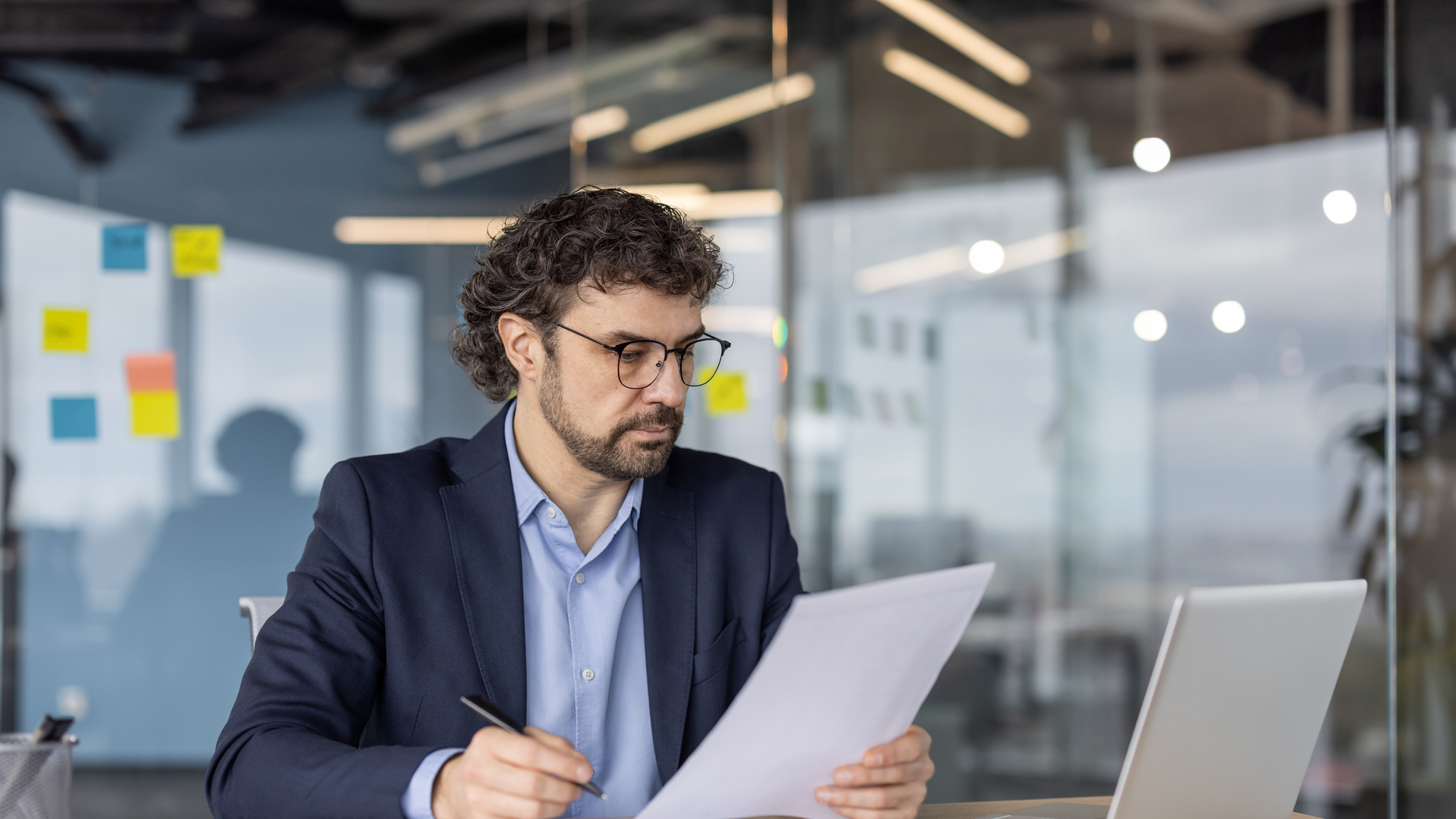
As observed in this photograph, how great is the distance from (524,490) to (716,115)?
7.92 ft

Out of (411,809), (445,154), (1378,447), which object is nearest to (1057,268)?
(1378,447)

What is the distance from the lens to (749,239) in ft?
12.2

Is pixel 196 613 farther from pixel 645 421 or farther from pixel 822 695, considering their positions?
pixel 822 695

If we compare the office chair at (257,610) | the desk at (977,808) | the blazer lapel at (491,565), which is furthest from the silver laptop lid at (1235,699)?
the office chair at (257,610)

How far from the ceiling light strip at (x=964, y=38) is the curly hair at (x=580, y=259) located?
230 cm

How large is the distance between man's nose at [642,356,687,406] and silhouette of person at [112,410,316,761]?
2.24 m

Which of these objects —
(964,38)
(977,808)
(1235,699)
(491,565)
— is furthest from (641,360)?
(964,38)

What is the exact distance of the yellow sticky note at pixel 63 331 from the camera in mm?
3291

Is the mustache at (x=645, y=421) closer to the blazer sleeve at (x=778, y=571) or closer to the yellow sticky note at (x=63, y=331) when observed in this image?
the blazer sleeve at (x=778, y=571)

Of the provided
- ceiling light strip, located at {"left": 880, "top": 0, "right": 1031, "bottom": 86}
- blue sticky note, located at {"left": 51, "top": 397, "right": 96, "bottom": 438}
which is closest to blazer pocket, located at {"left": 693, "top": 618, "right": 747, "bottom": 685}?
blue sticky note, located at {"left": 51, "top": 397, "right": 96, "bottom": 438}

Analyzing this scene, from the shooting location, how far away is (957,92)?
371 cm

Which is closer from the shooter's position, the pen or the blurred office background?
the pen

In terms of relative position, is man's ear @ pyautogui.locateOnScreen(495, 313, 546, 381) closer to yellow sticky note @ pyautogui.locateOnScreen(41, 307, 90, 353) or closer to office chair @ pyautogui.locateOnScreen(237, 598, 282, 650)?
office chair @ pyautogui.locateOnScreen(237, 598, 282, 650)

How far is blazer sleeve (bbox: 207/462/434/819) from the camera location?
1111 millimetres
